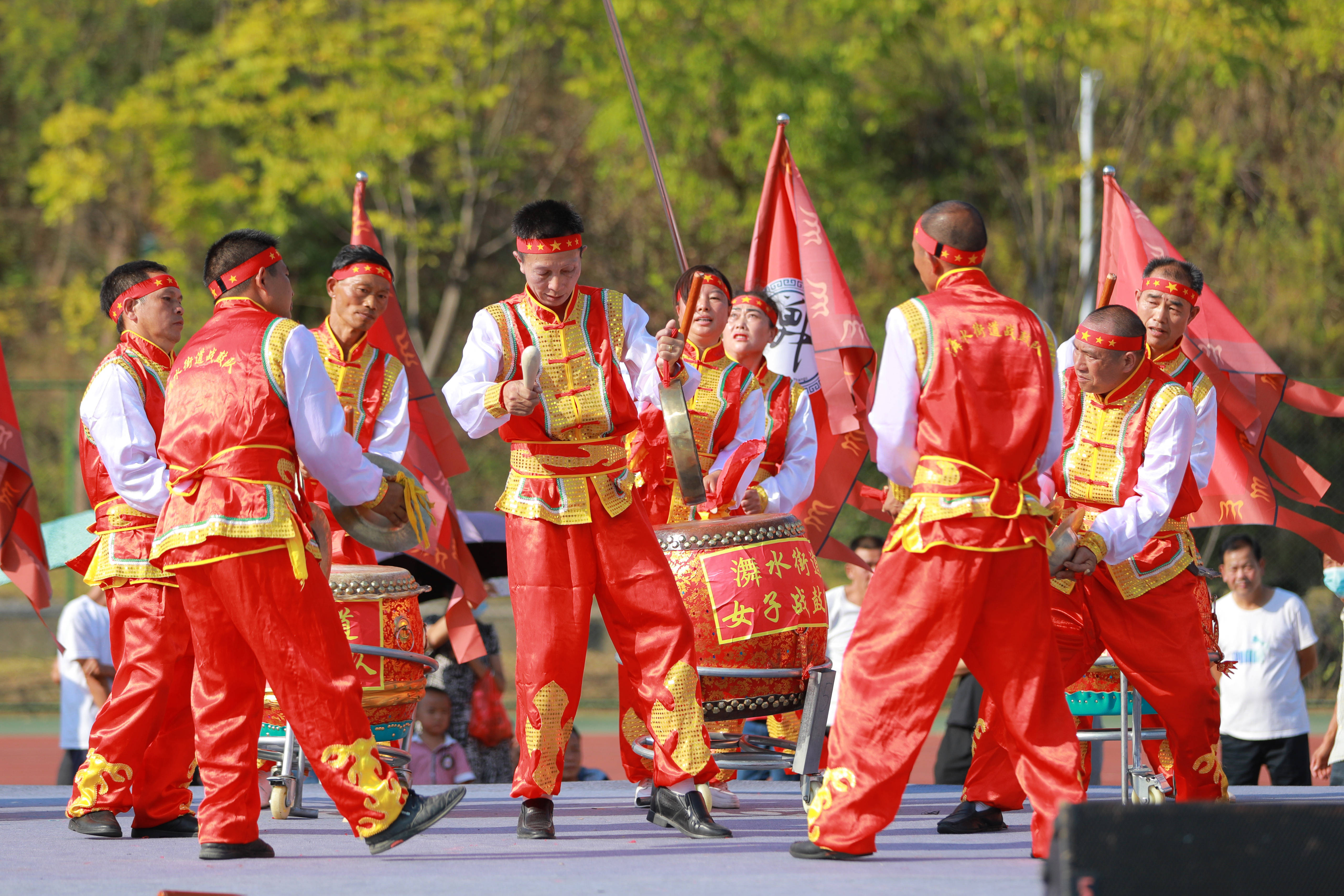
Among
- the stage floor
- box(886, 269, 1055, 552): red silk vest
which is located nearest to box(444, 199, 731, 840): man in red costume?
the stage floor

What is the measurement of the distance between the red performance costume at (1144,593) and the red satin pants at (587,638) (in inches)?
38.5

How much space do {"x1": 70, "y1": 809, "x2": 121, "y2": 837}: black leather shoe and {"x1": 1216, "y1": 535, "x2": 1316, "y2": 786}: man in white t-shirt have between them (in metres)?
5.20

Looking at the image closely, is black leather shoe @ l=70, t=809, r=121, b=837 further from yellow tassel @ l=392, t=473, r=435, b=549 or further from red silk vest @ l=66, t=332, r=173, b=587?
yellow tassel @ l=392, t=473, r=435, b=549

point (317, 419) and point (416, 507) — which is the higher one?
point (317, 419)

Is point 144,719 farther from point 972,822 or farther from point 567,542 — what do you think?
point 972,822

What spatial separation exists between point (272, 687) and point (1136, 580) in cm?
265

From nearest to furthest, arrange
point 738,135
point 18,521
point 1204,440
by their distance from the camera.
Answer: point 1204,440 < point 18,521 < point 738,135

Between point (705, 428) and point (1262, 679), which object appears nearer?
point (705, 428)

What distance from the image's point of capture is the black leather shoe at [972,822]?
515 cm

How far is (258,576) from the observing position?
437 cm

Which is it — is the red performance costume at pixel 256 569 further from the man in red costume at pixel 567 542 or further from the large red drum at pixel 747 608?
the large red drum at pixel 747 608

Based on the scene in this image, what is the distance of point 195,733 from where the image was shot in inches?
182

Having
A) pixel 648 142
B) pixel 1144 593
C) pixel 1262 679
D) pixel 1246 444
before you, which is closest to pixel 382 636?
pixel 648 142

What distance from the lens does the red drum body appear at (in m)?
5.45
